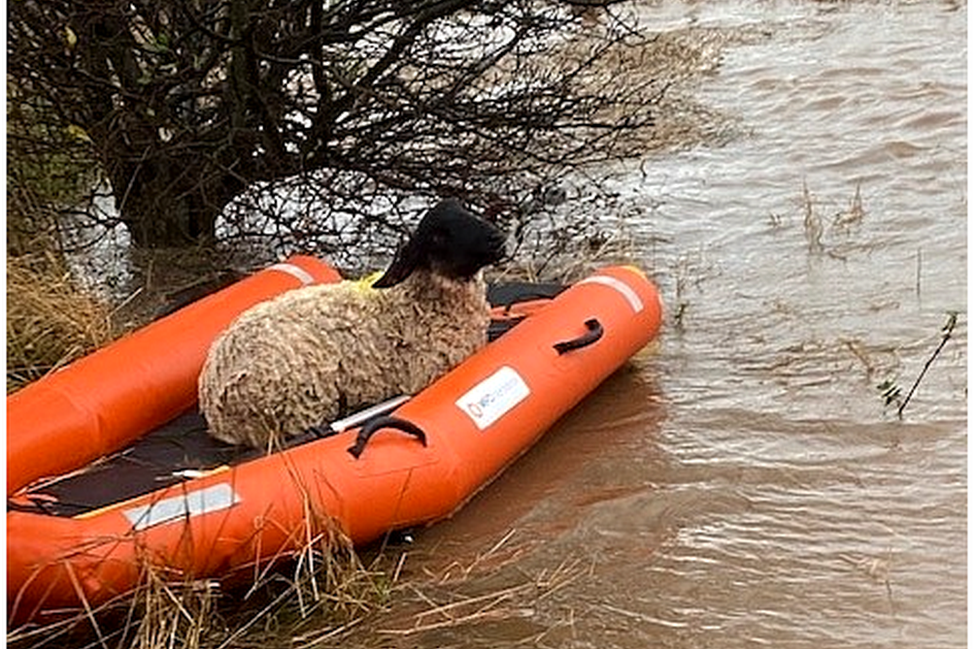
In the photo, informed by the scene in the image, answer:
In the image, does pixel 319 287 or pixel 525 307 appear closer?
pixel 319 287

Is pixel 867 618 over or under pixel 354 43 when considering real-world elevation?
under

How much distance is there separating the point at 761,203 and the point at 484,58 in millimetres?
2127

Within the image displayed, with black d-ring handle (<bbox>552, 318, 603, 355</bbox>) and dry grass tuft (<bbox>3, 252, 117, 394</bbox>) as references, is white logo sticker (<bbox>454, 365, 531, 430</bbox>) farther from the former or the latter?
dry grass tuft (<bbox>3, 252, 117, 394</bbox>)

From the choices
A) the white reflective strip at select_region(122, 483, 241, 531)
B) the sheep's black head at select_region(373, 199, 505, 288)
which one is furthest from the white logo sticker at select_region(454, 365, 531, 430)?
the white reflective strip at select_region(122, 483, 241, 531)

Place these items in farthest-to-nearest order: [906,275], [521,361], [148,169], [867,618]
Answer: [148,169] < [906,275] < [521,361] < [867,618]

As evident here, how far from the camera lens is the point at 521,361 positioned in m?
5.90

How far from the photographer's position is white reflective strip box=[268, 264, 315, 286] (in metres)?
6.91

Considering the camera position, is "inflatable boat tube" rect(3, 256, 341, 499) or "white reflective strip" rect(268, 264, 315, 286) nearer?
"inflatable boat tube" rect(3, 256, 341, 499)

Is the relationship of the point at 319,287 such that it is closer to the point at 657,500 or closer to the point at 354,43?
the point at 657,500

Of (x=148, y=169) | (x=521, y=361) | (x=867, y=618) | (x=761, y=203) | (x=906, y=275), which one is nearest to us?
(x=867, y=618)

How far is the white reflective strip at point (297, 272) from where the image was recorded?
6.91 meters

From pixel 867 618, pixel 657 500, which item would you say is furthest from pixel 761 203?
pixel 867 618

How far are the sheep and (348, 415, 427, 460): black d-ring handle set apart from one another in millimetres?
425

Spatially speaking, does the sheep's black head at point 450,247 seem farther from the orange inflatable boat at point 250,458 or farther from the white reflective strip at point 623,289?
the white reflective strip at point 623,289
